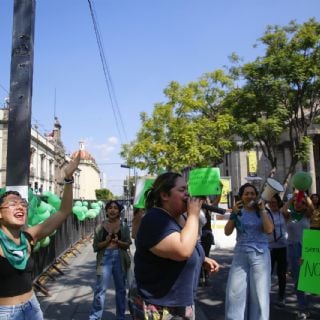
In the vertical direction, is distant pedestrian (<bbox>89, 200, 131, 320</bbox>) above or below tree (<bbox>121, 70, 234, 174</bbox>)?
below

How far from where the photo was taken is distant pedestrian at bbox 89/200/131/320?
547 cm

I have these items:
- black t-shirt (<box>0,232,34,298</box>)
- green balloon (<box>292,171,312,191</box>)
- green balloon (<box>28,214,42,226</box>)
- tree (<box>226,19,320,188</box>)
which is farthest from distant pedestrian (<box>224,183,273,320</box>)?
tree (<box>226,19,320,188</box>)

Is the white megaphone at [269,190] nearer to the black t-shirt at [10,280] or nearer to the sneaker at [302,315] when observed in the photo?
the sneaker at [302,315]

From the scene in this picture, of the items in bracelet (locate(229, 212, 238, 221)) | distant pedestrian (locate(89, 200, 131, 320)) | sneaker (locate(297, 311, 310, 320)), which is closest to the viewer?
bracelet (locate(229, 212, 238, 221))

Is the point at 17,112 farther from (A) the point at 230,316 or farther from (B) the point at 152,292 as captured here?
(A) the point at 230,316

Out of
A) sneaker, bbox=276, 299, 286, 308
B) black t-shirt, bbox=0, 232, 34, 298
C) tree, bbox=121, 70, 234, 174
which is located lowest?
sneaker, bbox=276, 299, 286, 308

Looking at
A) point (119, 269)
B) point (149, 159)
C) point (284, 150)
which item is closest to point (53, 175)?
point (284, 150)

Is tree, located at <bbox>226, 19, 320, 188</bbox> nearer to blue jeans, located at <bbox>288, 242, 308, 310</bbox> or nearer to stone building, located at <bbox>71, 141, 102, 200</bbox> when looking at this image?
blue jeans, located at <bbox>288, 242, 308, 310</bbox>

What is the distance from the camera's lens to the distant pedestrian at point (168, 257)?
2406 mm

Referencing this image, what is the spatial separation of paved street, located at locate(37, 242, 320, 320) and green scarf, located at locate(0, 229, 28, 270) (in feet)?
11.5

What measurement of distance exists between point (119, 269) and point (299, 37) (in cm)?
1350

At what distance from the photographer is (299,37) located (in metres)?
16.1

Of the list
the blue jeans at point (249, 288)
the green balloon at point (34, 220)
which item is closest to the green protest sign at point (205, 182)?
the blue jeans at point (249, 288)

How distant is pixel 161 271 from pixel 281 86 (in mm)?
14790
